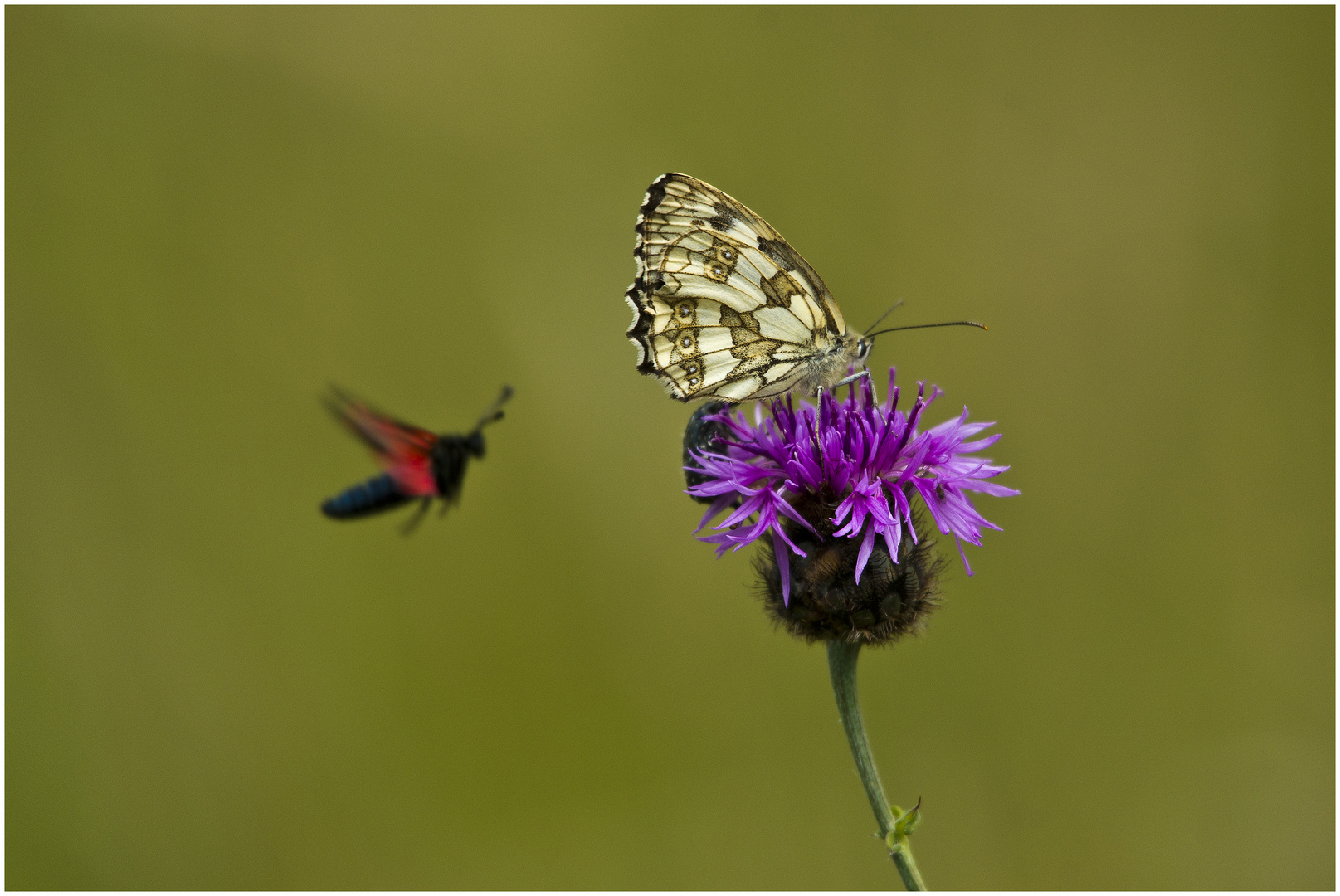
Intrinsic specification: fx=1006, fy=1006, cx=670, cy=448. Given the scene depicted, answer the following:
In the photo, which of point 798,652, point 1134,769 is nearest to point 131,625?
point 798,652

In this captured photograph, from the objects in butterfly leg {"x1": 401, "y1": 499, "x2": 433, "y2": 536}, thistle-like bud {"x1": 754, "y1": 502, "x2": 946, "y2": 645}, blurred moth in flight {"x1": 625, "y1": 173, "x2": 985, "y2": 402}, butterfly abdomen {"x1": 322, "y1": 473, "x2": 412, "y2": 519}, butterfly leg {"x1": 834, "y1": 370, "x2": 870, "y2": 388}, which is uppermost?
blurred moth in flight {"x1": 625, "y1": 173, "x2": 985, "y2": 402}

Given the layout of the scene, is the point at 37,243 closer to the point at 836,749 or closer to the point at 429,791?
the point at 429,791

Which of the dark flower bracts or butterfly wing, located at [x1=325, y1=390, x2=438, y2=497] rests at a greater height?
butterfly wing, located at [x1=325, y1=390, x2=438, y2=497]

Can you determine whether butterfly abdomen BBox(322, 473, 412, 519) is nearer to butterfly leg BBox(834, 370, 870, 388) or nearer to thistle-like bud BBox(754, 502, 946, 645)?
thistle-like bud BBox(754, 502, 946, 645)

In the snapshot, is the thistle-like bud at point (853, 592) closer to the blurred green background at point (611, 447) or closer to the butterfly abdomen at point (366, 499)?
the butterfly abdomen at point (366, 499)

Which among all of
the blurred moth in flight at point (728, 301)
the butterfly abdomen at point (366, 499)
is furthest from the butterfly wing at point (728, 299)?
the butterfly abdomen at point (366, 499)

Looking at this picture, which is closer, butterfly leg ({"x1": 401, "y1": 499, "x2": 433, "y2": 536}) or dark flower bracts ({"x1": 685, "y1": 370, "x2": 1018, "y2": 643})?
dark flower bracts ({"x1": 685, "y1": 370, "x2": 1018, "y2": 643})

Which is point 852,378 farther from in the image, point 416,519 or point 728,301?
point 416,519

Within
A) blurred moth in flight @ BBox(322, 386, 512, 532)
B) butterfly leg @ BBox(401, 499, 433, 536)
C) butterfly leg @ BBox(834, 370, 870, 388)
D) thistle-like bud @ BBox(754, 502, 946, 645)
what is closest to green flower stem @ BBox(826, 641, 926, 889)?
thistle-like bud @ BBox(754, 502, 946, 645)
